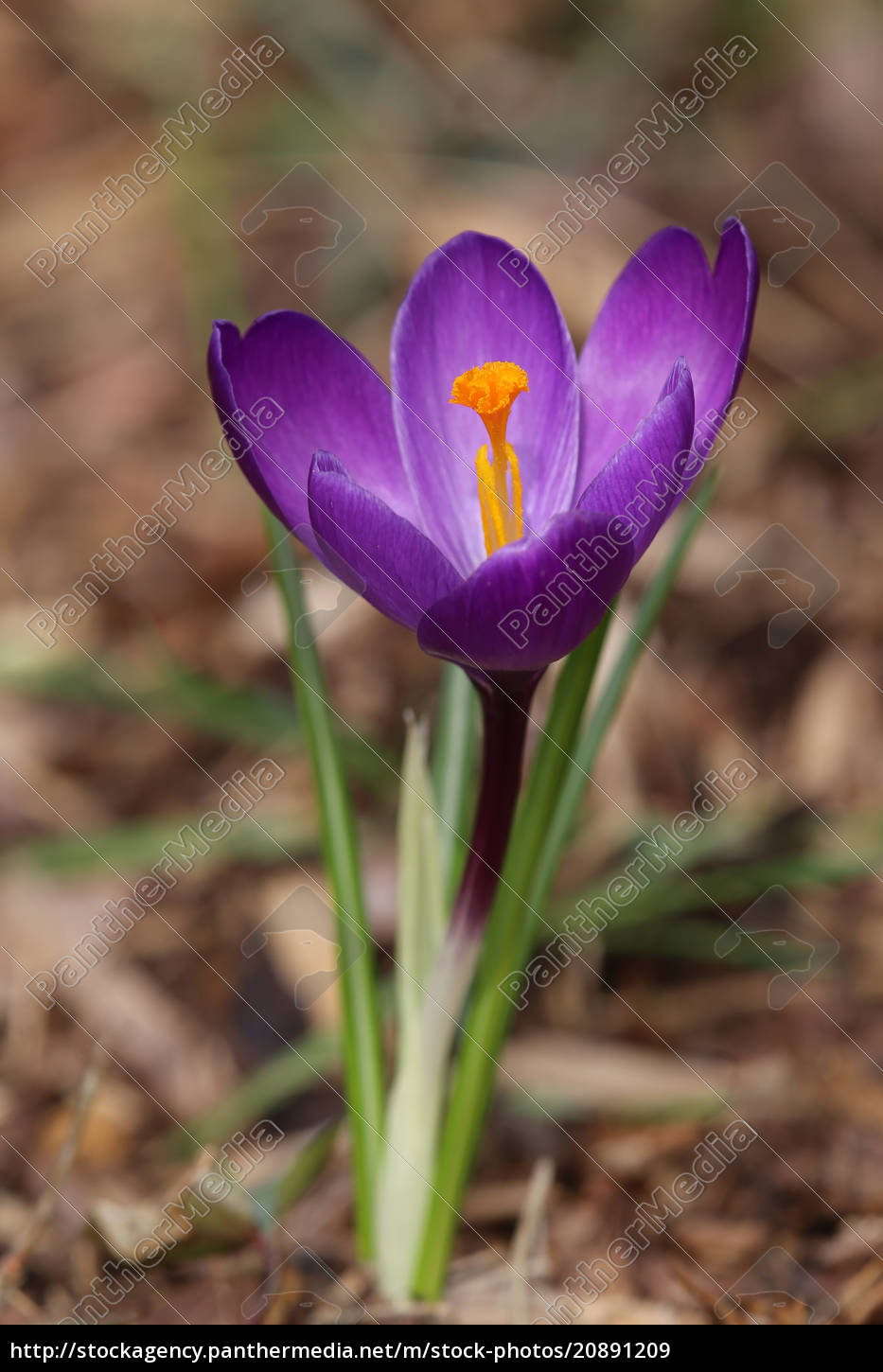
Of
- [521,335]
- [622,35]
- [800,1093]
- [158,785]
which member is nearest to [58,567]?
[158,785]

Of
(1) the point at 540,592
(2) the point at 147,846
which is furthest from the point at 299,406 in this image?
(2) the point at 147,846

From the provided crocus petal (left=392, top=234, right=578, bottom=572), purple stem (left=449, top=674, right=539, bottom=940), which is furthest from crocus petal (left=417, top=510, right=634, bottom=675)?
crocus petal (left=392, top=234, right=578, bottom=572)

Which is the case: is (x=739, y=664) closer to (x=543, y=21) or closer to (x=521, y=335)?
(x=521, y=335)

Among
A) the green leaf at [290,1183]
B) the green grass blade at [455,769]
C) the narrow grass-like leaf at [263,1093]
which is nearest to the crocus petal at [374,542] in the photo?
the green grass blade at [455,769]

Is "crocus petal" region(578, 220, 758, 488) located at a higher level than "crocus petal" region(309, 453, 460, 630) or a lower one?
higher

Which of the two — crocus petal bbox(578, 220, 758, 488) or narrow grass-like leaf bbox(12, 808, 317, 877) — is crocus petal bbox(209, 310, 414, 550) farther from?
narrow grass-like leaf bbox(12, 808, 317, 877)

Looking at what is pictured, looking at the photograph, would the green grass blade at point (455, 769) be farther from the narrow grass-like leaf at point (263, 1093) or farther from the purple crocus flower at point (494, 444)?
the narrow grass-like leaf at point (263, 1093)
